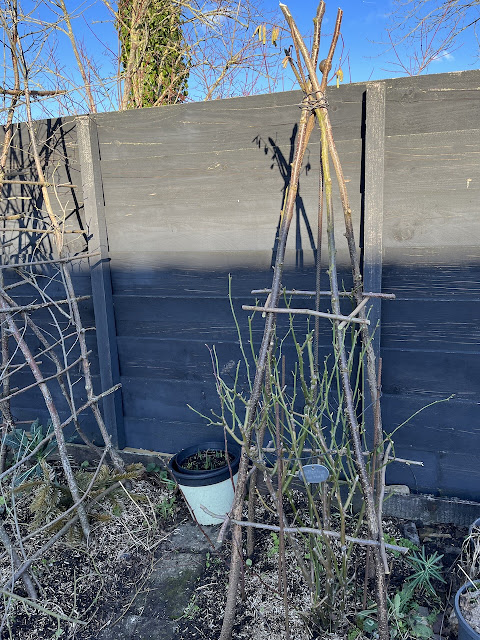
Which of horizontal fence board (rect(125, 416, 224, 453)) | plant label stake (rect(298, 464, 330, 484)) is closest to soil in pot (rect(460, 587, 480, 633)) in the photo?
plant label stake (rect(298, 464, 330, 484))

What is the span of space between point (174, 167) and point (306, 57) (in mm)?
1074

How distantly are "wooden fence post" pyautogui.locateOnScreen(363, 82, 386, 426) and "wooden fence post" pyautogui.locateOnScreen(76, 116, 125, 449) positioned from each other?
143cm

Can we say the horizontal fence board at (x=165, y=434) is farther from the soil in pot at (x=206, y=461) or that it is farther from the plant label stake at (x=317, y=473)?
the plant label stake at (x=317, y=473)

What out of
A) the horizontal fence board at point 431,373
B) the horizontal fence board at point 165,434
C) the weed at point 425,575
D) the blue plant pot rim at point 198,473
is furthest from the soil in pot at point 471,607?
the horizontal fence board at point 165,434

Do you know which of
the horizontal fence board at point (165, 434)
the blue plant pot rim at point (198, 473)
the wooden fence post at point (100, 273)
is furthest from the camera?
the horizontal fence board at point (165, 434)

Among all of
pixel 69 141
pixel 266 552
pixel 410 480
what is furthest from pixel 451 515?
pixel 69 141

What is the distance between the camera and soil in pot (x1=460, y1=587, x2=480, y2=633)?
1.45 metres

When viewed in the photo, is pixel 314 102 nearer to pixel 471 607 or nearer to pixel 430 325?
pixel 430 325

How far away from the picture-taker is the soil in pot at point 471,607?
145 centimetres

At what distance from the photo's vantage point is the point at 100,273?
2561mm

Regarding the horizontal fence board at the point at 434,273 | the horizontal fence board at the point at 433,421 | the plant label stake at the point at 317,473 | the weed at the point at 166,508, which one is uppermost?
the horizontal fence board at the point at 434,273

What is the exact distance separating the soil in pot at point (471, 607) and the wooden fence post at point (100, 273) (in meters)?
1.94

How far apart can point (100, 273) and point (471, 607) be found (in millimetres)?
2244

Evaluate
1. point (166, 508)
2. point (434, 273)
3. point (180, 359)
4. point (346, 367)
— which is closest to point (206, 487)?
point (166, 508)
